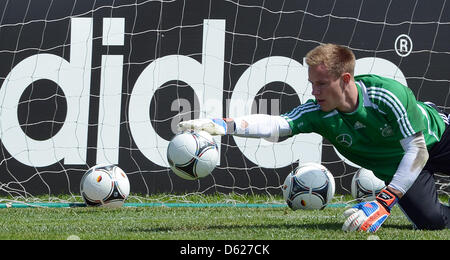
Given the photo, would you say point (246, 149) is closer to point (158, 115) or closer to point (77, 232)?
point (158, 115)

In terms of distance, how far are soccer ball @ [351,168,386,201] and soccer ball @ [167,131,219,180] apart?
2.25 m

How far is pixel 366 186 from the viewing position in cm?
723

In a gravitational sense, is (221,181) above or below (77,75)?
below

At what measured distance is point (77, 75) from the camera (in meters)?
8.45

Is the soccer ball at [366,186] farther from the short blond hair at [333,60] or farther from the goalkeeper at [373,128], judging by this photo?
the short blond hair at [333,60]

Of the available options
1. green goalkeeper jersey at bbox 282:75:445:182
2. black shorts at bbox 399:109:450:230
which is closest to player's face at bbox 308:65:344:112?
green goalkeeper jersey at bbox 282:75:445:182

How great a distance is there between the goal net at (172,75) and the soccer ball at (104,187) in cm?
131

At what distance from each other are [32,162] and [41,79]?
0.98m

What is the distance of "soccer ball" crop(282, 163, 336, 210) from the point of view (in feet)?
21.5

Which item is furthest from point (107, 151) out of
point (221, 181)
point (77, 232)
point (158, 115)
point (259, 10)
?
point (77, 232)

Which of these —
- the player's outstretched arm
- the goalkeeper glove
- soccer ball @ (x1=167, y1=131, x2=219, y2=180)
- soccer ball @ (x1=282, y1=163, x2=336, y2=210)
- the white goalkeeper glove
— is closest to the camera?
the goalkeeper glove

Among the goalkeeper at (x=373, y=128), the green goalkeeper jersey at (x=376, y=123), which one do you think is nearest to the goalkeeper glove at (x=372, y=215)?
the goalkeeper at (x=373, y=128)

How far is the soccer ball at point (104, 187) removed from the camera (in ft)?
22.5

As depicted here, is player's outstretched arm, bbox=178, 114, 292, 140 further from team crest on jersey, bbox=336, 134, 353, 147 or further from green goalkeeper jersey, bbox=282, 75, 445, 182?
team crest on jersey, bbox=336, 134, 353, 147
